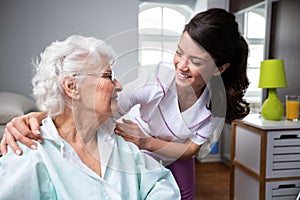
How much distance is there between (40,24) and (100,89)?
1.46 meters

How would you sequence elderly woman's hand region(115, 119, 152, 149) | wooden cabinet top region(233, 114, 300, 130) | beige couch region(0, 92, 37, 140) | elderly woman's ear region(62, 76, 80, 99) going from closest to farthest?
1. elderly woman's ear region(62, 76, 80, 99)
2. elderly woman's hand region(115, 119, 152, 149)
3. beige couch region(0, 92, 37, 140)
4. wooden cabinet top region(233, 114, 300, 130)

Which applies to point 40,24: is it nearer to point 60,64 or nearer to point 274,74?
point 60,64

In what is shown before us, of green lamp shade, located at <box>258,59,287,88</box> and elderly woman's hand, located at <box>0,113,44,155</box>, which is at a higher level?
green lamp shade, located at <box>258,59,287,88</box>

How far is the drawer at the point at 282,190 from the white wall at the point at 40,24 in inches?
56.4

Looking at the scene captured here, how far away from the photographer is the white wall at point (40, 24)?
6.81 ft

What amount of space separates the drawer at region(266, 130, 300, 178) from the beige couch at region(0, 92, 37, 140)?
5.05 ft

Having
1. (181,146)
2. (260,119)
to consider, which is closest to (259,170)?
(260,119)

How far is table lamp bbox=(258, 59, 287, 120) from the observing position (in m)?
2.13

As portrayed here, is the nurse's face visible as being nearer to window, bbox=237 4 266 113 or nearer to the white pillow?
the white pillow

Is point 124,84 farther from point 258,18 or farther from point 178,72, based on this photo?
point 258,18

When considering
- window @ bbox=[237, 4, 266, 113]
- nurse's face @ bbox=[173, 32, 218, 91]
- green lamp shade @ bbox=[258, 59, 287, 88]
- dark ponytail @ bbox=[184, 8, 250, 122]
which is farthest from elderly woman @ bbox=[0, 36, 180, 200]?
window @ bbox=[237, 4, 266, 113]

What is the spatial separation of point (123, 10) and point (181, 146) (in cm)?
140

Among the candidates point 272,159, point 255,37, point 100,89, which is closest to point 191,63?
point 100,89

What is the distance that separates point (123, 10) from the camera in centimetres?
218
